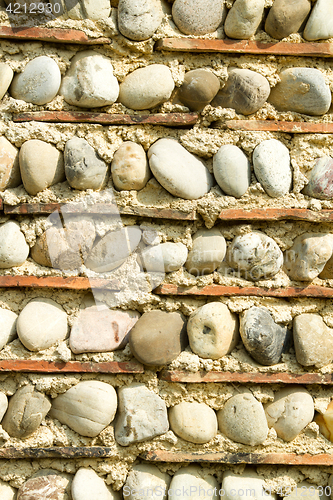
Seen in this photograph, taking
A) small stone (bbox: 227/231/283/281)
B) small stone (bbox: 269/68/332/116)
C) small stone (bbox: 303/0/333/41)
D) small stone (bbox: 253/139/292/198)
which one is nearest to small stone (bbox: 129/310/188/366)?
small stone (bbox: 227/231/283/281)

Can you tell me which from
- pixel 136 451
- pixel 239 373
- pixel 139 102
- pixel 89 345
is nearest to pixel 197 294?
pixel 239 373

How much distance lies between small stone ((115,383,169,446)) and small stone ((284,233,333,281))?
2.14 ft

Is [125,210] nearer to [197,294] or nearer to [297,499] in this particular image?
[197,294]

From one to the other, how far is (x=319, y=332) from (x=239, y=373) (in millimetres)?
313

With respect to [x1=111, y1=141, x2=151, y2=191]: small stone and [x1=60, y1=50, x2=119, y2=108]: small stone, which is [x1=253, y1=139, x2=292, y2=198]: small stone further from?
[x1=60, y1=50, x2=119, y2=108]: small stone

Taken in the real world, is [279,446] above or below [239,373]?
below

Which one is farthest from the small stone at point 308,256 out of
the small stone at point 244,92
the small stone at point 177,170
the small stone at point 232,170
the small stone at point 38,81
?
the small stone at point 38,81

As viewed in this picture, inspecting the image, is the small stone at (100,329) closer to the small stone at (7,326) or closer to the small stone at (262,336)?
the small stone at (7,326)

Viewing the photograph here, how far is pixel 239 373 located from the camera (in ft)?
4.80

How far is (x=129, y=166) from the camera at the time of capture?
1.46 meters

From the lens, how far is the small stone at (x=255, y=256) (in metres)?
1.48

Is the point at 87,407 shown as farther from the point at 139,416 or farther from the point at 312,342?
the point at 312,342

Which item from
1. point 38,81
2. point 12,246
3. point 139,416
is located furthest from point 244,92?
point 139,416

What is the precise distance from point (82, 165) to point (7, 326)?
1.97ft
